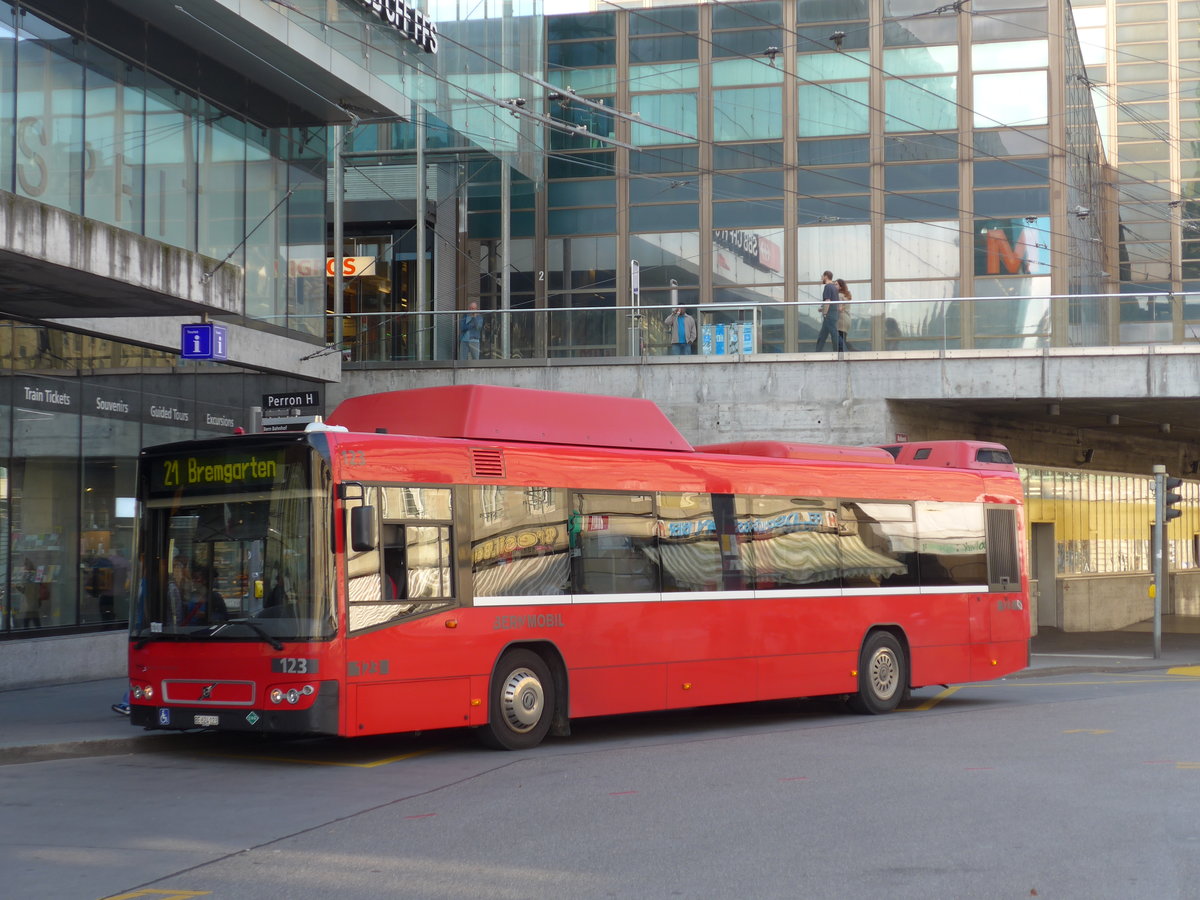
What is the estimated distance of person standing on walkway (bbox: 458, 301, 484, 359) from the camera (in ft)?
85.8

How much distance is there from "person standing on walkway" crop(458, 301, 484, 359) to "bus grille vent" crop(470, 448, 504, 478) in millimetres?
13464

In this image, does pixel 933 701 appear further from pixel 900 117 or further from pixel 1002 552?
pixel 900 117

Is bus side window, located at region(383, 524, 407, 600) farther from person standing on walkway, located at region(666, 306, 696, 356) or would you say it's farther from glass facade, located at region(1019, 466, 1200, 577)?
glass facade, located at region(1019, 466, 1200, 577)

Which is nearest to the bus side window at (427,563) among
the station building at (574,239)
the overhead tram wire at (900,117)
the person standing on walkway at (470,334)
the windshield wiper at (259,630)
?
the windshield wiper at (259,630)

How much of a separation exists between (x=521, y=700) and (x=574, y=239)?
2700 cm

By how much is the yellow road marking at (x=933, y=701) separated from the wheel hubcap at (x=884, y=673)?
0.51 meters

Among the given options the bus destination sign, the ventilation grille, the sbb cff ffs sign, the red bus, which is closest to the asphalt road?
the red bus

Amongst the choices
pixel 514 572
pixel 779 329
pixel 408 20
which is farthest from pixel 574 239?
pixel 514 572

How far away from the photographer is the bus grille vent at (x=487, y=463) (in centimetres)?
1259

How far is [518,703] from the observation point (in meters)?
12.7

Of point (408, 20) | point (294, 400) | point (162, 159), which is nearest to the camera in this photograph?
point (294, 400)

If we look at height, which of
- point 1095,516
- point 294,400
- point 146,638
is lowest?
point 146,638

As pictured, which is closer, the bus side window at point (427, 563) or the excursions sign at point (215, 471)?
the excursions sign at point (215, 471)

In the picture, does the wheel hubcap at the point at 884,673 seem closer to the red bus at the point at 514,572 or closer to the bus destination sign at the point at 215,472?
the red bus at the point at 514,572
